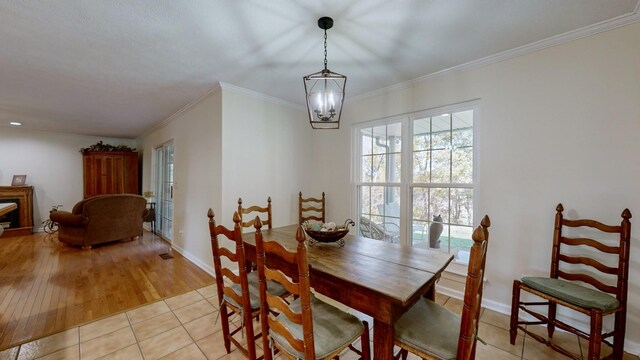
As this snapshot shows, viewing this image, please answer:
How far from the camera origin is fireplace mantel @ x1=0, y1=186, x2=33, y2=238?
5410mm

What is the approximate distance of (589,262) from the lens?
6.33ft

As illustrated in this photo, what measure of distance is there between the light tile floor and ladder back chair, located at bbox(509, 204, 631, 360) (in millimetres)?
124

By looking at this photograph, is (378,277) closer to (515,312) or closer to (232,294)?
(232,294)

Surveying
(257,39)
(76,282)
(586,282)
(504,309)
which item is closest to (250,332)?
(257,39)

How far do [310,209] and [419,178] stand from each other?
1540 millimetres

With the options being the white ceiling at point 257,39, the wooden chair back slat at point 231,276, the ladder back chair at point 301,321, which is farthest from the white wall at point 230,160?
the ladder back chair at point 301,321

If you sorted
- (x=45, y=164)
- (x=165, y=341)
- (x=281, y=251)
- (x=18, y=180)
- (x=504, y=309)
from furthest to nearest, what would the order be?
(x=45, y=164) < (x=18, y=180) < (x=504, y=309) < (x=165, y=341) < (x=281, y=251)

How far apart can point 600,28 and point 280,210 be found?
3663mm

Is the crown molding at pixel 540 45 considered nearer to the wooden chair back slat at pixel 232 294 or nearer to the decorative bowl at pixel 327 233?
the decorative bowl at pixel 327 233

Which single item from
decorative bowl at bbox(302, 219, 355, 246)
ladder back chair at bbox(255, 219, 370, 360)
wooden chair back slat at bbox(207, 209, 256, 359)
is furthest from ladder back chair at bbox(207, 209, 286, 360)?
decorative bowl at bbox(302, 219, 355, 246)

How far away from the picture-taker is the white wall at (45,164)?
5.70 meters

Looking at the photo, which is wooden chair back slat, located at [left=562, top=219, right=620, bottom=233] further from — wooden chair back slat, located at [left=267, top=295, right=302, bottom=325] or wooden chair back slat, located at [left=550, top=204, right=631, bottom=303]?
wooden chair back slat, located at [left=267, top=295, right=302, bottom=325]

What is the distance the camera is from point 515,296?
198cm

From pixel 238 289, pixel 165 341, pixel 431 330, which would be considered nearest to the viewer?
pixel 431 330
